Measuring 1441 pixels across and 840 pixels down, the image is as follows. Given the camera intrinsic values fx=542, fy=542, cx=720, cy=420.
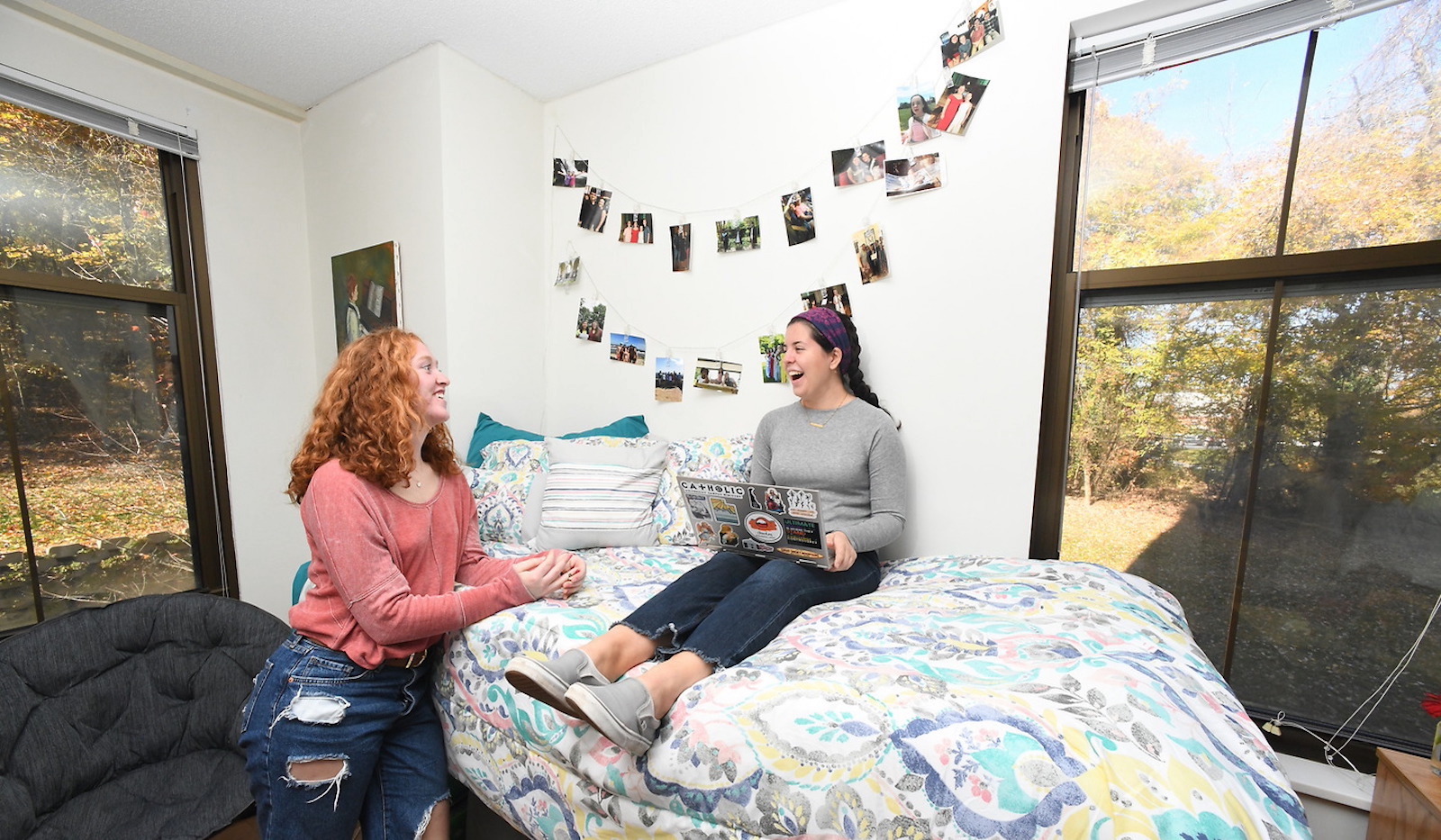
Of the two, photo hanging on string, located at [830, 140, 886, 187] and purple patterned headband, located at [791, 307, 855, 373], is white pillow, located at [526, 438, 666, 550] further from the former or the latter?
photo hanging on string, located at [830, 140, 886, 187]

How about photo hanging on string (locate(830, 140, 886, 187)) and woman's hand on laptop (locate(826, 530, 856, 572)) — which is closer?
woman's hand on laptop (locate(826, 530, 856, 572))

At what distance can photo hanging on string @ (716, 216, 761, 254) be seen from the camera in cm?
191

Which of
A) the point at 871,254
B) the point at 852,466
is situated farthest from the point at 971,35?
the point at 852,466

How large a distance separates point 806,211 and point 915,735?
1.55 m

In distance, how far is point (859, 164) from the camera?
1.71 metres

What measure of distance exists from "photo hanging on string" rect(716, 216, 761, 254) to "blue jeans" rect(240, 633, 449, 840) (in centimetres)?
157

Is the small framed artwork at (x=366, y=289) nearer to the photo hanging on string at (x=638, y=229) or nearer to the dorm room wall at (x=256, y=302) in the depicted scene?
the dorm room wall at (x=256, y=302)

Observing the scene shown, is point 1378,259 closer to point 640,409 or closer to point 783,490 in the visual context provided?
point 783,490

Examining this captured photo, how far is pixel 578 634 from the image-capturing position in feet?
3.64

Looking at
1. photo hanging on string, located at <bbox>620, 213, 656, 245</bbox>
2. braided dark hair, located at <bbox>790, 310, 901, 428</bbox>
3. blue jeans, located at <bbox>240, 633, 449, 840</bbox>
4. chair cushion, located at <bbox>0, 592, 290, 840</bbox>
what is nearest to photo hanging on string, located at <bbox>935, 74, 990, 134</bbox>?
braided dark hair, located at <bbox>790, 310, 901, 428</bbox>

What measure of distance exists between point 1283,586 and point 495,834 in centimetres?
211

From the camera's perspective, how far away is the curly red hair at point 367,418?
1.04 m

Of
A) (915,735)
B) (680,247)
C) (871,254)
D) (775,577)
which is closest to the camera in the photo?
(915,735)

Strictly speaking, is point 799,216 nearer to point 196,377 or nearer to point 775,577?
point 775,577
